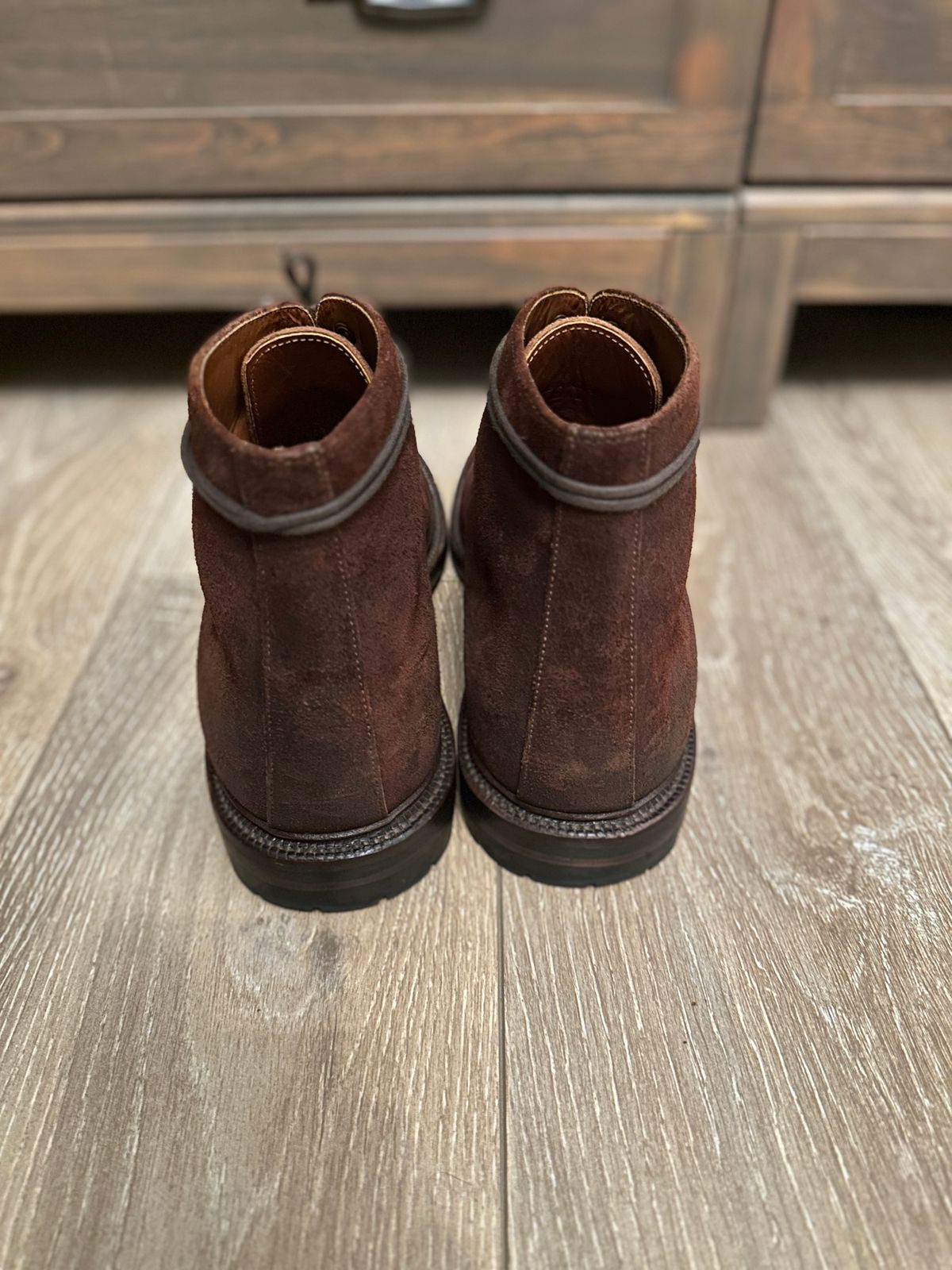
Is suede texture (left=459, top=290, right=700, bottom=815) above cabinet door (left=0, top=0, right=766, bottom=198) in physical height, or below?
below

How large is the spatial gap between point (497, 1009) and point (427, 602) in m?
0.20

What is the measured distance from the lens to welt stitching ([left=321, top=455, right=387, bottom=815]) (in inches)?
14.1

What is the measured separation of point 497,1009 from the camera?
0.44m

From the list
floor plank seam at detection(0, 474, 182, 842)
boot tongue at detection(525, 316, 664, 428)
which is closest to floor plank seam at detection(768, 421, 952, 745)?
boot tongue at detection(525, 316, 664, 428)

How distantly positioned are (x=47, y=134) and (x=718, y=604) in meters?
0.69

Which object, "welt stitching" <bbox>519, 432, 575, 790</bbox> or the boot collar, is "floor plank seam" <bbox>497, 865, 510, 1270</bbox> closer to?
"welt stitching" <bbox>519, 432, 575, 790</bbox>

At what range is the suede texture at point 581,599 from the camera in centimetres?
37

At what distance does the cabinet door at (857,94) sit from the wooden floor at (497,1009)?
15.6 inches

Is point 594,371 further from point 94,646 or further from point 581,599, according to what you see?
point 94,646

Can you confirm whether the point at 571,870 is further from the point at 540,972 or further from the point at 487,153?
the point at 487,153

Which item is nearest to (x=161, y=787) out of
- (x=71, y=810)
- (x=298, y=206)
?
(x=71, y=810)

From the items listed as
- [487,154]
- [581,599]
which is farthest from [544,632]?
[487,154]

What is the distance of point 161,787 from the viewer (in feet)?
1.80

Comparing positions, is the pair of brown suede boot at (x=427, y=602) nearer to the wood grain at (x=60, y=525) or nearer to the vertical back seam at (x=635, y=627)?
the vertical back seam at (x=635, y=627)
